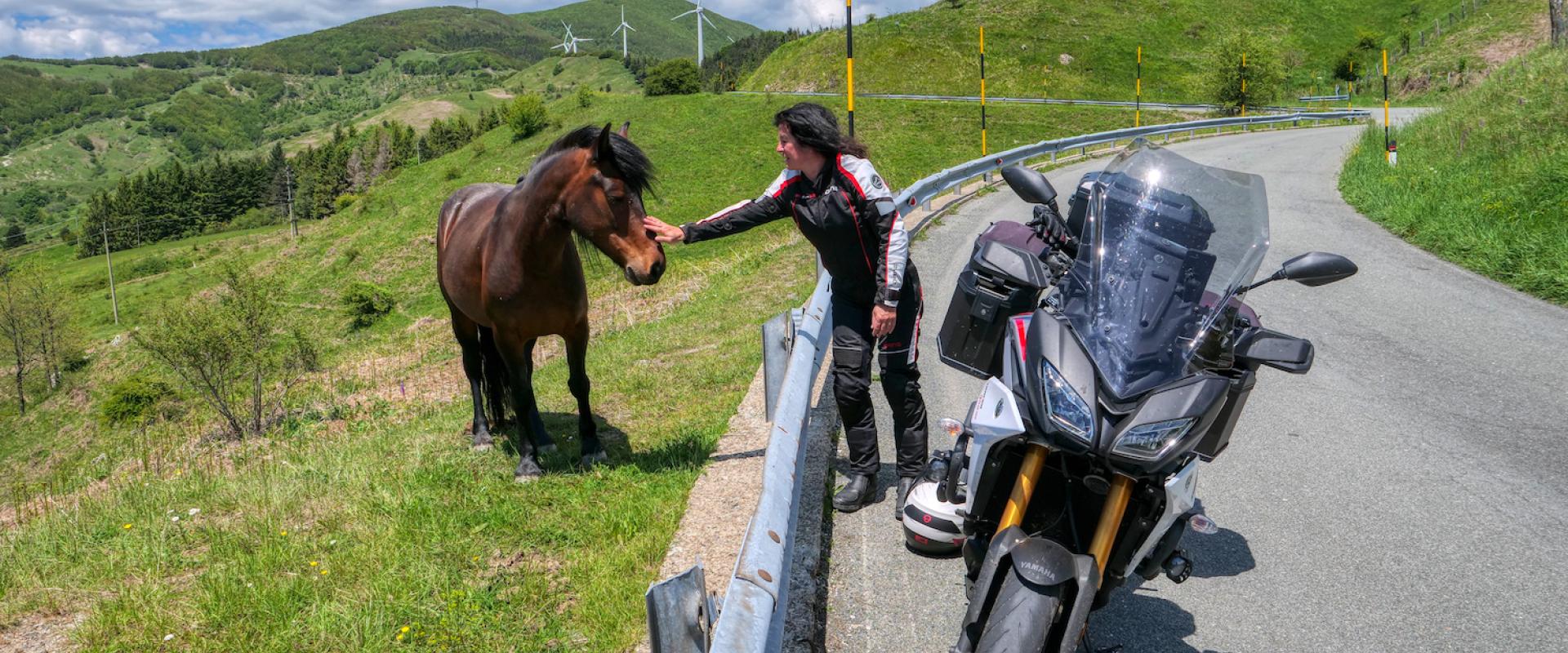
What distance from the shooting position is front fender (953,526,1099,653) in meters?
2.66

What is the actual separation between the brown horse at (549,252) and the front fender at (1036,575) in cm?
253

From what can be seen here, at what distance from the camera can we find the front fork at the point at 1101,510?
286 cm

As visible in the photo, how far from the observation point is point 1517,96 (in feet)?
53.3

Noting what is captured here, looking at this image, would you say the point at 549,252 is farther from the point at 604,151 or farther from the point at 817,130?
the point at 817,130

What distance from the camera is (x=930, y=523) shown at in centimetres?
388

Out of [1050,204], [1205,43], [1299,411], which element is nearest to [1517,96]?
[1299,411]

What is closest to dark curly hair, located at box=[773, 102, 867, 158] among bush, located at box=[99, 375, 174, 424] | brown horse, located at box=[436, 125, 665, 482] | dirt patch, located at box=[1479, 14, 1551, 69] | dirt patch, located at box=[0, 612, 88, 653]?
brown horse, located at box=[436, 125, 665, 482]

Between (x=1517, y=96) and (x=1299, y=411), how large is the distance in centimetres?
1427

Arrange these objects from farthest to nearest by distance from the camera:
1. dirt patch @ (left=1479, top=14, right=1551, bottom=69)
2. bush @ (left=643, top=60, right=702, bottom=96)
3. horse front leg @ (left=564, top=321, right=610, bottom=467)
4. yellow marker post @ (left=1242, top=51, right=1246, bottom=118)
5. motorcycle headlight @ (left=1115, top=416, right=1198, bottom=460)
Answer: bush @ (left=643, top=60, right=702, bottom=96), dirt patch @ (left=1479, top=14, right=1551, bottom=69), yellow marker post @ (left=1242, top=51, right=1246, bottom=118), horse front leg @ (left=564, top=321, right=610, bottom=467), motorcycle headlight @ (left=1115, top=416, right=1198, bottom=460)

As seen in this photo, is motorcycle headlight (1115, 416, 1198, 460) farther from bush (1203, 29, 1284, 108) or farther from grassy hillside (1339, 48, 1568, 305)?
bush (1203, 29, 1284, 108)

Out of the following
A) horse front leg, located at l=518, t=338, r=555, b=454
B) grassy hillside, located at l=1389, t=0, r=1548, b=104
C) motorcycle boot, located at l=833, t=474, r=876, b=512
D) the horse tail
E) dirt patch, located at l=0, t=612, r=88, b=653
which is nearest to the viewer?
dirt patch, located at l=0, t=612, r=88, b=653

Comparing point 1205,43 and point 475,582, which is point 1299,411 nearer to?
point 475,582

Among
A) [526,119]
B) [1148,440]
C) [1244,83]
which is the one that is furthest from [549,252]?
[526,119]

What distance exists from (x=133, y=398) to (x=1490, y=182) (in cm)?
4072
